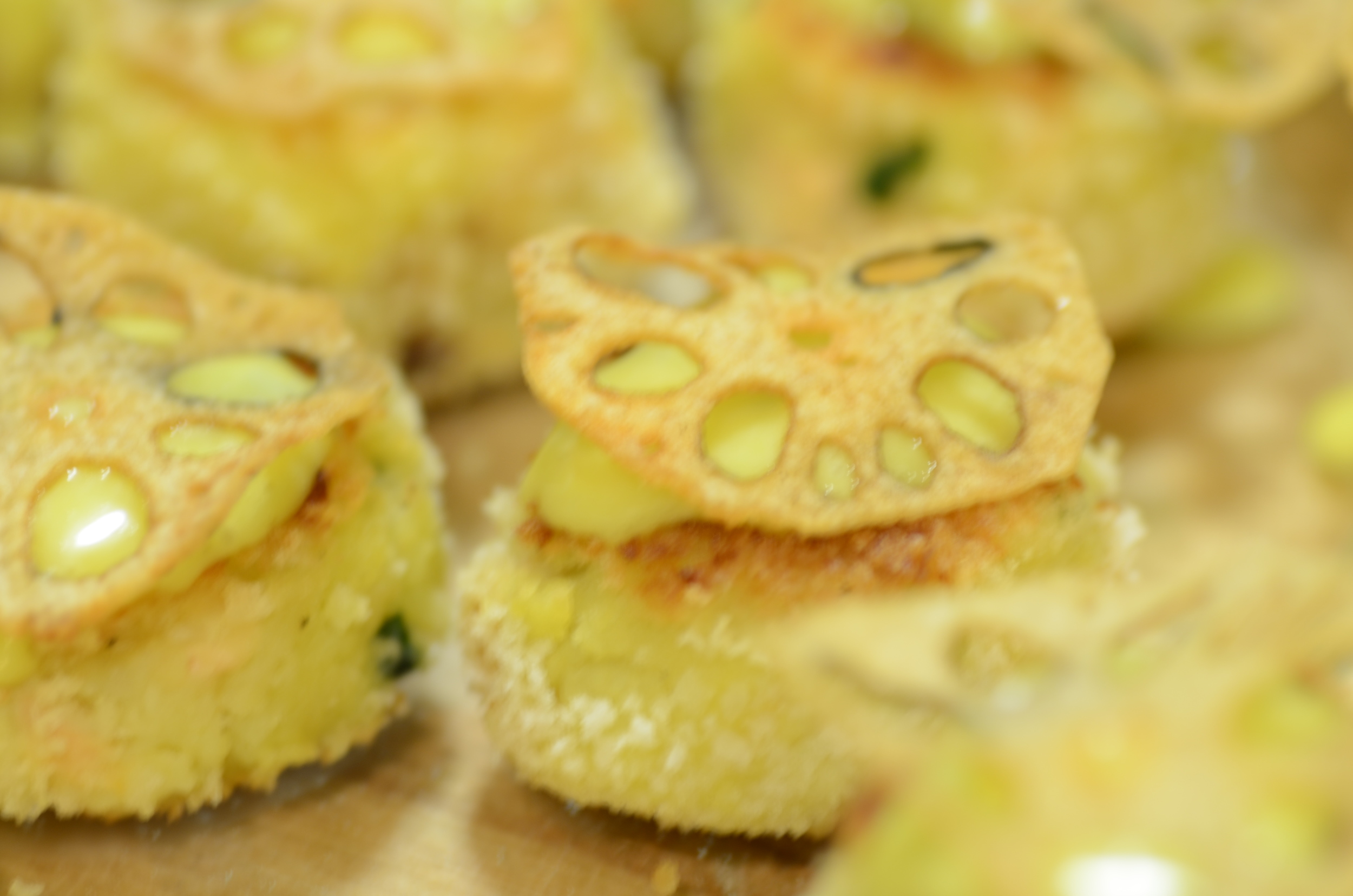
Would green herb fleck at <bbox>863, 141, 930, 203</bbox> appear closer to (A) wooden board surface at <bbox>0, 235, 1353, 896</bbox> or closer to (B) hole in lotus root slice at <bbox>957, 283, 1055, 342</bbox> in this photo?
(B) hole in lotus root slice at <bbox>957, 283, 1055, 342</bbox>

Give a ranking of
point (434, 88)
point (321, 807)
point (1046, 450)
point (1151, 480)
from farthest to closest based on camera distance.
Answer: point (1151, 480) < point (434, 88) < point (321, 807) < point (1046, 450)

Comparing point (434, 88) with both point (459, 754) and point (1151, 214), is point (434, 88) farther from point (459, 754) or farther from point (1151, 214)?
point (1151, 214)

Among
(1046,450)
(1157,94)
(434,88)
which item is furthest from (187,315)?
(1157,94)

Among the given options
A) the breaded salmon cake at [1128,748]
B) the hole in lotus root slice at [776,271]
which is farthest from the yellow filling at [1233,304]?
the breaded salmon cake at [1128,748]

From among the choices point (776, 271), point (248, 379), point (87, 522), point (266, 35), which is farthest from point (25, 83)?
point (776, 271)

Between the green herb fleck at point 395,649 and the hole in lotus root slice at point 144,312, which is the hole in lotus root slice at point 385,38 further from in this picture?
the green herb fleck at point 395,649

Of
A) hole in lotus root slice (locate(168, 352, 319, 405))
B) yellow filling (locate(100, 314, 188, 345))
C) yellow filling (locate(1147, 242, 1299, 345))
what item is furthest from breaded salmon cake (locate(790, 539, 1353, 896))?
yellow filling (locate(1147, 242, 1299, 345))

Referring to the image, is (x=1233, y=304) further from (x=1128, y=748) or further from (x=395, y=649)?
(x=1128, y=748)
